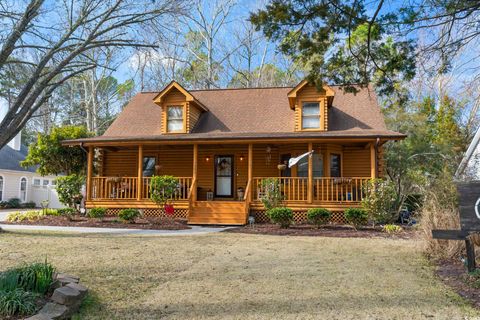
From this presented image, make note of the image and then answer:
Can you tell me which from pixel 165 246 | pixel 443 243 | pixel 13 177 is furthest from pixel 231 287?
pixel 13 177

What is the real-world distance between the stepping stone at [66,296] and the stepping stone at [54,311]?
6cm

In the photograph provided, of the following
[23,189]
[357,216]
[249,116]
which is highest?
[249,116]

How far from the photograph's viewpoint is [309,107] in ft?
48.3

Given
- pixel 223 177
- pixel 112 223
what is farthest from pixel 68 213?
pixel 223 177

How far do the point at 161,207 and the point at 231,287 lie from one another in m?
9.29

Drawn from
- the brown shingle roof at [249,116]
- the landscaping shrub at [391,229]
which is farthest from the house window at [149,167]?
the landscaping shrub at [391,229]

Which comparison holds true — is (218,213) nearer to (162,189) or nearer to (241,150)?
(162,189)

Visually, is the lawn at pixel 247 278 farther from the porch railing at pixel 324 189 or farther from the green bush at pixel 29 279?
the porch railing at pixel 324 189

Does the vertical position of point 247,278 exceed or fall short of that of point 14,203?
it falls short

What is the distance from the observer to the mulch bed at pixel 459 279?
4527 millimetres

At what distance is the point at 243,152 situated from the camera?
15867mm

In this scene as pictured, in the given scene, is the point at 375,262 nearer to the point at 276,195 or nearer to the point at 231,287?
the point at 231,287

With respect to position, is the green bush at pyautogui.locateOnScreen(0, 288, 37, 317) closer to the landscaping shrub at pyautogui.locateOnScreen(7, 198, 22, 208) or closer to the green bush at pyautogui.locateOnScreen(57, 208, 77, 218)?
the green bush at pyautogui.locateOnScreen(57, 208, 77, 218)

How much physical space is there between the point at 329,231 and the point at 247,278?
6.29m
